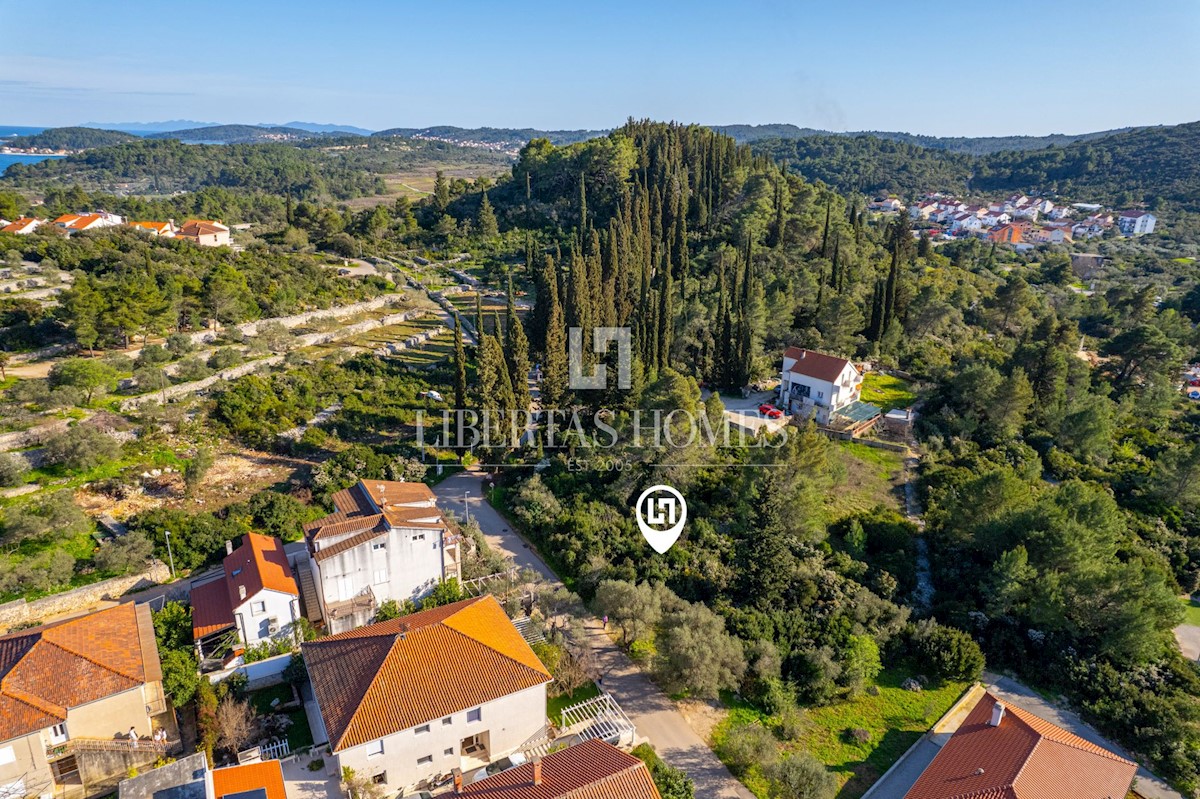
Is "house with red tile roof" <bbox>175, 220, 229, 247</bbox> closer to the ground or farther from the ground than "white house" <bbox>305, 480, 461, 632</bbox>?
farther from the ground

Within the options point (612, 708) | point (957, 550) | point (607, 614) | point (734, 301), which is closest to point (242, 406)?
point (607, 614)

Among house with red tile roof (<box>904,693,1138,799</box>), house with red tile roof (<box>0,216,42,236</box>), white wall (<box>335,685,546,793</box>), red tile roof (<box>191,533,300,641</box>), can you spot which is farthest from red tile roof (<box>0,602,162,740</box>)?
house with red tile roof (<box>0,216,42,236</box>)

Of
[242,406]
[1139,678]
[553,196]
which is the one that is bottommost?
[1139,678]

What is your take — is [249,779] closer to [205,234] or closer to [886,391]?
[886,391]

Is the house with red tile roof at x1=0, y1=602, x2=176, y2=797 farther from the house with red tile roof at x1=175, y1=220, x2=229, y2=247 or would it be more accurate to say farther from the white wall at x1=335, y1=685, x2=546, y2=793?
the house with red tile roof at x1=175, y1=220, x2=229, y2=247

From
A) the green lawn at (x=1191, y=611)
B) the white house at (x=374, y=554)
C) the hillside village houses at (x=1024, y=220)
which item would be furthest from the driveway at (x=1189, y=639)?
the hillside village houses at (x=1024, y=220)

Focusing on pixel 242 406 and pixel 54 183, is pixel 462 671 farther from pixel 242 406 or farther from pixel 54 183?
pixel 54 183
